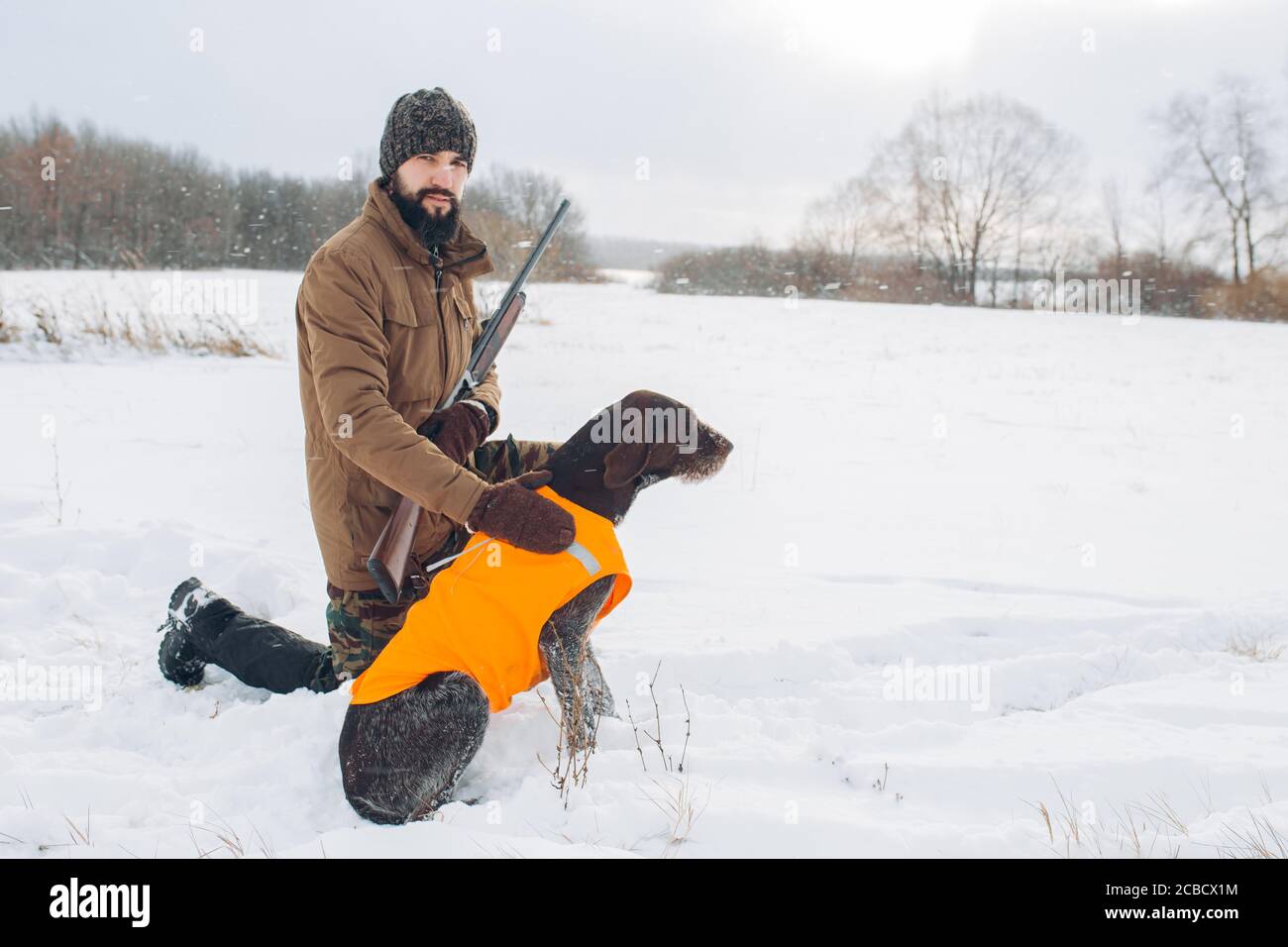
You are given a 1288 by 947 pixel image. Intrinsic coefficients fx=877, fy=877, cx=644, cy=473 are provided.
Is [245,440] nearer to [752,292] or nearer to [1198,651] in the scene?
[1198,651]

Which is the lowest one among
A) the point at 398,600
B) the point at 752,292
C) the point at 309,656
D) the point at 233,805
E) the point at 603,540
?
the point at 233,805

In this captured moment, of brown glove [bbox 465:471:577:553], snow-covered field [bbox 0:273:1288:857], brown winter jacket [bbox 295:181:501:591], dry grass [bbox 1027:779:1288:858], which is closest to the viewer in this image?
dry grass [bbox 1027:779:1288:858]

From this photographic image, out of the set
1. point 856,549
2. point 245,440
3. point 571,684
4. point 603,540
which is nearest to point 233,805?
point 571,684

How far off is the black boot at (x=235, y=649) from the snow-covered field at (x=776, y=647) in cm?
9

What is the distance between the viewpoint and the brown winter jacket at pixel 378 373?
2.62m

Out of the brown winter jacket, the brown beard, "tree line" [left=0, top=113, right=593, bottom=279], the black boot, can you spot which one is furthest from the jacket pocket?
"tree line" [left=0, top=113, right=593, bottom=279]

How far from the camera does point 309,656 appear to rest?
3197mm

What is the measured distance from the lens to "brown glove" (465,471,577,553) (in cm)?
245

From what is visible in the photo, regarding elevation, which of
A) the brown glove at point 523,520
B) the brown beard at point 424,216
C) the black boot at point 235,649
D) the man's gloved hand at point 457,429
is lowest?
the black boot at point 235,649

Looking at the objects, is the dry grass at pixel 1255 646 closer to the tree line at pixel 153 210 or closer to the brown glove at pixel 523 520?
the brown glove at pixel 523 520

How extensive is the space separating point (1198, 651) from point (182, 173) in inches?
1382

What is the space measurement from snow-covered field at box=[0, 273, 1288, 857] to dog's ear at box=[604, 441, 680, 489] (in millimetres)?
842

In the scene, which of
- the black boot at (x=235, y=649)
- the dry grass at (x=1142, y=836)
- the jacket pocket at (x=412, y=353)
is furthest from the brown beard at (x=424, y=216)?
the dry grass at (x=1142, y=836)

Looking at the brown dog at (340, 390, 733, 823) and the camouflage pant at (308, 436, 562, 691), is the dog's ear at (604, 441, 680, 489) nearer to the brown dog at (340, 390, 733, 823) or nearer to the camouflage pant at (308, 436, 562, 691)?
the brown dog at (340, 390, 733, 823)
